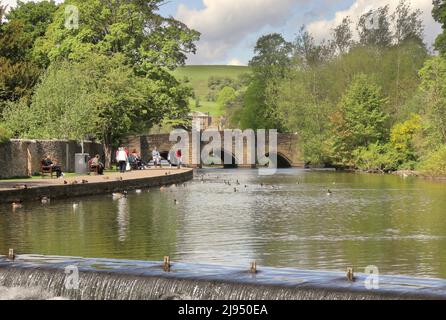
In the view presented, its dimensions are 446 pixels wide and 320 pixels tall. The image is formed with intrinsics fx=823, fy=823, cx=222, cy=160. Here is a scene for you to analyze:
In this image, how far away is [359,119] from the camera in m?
86.2

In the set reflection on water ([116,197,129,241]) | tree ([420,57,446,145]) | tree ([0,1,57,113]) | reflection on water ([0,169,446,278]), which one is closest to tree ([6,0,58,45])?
tree ([0,1,57,113])

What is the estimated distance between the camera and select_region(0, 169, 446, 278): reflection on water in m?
20.6

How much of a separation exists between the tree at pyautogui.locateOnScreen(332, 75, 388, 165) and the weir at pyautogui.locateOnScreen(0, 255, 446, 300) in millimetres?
70136

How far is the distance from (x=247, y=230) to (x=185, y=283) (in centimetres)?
1196

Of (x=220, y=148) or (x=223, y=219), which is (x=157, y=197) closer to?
(x=223, y=219)

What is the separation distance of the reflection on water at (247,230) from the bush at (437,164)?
2251 centimetres

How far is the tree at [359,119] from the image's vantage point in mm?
85500

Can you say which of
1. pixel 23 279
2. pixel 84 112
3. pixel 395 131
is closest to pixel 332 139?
pixel 395 131

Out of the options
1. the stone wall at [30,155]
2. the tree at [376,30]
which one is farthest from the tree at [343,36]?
the stone wall at [30,155]

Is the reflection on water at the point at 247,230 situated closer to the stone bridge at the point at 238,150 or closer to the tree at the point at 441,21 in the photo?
the tree at the point at 441,21

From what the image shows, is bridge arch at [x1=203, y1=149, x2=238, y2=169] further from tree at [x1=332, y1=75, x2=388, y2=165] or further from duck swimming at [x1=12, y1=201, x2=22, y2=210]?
duck swimming at [x1=12, y1=201, x2=22, y2=210]
